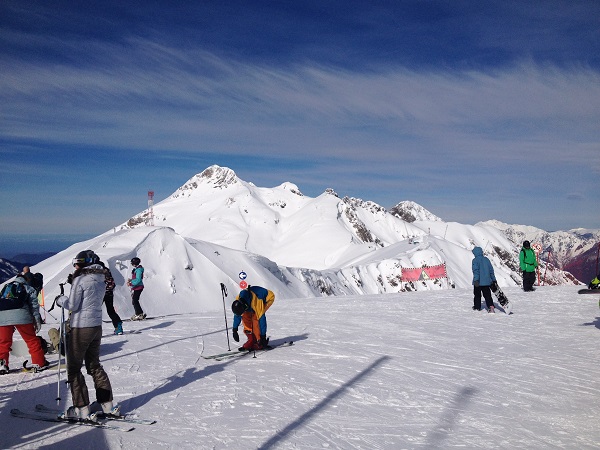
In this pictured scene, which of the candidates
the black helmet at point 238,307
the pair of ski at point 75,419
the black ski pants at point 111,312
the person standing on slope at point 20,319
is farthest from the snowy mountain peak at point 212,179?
the pair of ski at point 75,419

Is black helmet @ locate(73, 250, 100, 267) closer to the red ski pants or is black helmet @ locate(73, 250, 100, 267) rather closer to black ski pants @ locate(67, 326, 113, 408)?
black ski pants @ locate(67, 326, 113, 408)

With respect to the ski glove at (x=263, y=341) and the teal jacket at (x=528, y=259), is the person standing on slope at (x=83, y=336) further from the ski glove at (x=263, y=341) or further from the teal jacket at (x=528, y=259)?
the teal jacket at (x=528, y=259)

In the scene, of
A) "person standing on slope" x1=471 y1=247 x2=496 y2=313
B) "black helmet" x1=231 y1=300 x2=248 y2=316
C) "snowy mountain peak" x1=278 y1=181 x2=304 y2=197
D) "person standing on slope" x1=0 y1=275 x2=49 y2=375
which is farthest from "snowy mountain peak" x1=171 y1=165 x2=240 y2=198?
"person standing on slope" x1=0 y1=275 x2=49 y2=375

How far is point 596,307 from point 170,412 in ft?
45.4

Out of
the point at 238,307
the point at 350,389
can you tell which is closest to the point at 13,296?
the point at 238,307

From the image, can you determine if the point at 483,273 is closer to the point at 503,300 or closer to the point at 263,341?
the point at 503,300

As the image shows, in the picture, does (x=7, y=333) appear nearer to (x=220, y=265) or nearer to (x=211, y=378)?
(x=211, y=378)

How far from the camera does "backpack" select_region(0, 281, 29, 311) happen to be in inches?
320

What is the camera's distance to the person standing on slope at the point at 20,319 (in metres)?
8.14

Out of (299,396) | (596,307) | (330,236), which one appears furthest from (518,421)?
(330,236)

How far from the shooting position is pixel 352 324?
44.7ft

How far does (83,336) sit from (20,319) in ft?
9.99

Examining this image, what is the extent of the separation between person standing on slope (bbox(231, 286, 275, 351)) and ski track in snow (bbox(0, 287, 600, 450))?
37cm

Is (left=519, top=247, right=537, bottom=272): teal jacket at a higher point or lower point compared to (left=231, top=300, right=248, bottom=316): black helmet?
higher
